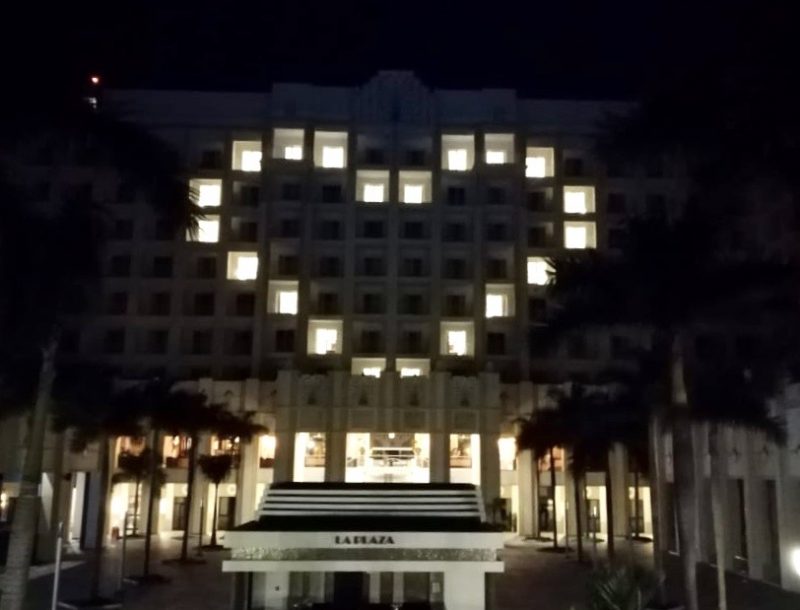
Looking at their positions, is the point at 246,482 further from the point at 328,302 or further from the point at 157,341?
the point at 328,302

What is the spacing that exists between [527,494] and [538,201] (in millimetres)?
22686

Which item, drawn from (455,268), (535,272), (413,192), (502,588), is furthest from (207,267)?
(502,588)

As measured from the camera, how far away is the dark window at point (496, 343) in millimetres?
63781

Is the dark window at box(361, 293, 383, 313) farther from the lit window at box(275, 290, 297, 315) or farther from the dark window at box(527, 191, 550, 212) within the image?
the dark window at box(527, 191, 550, 212)

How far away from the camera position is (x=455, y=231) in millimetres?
65625

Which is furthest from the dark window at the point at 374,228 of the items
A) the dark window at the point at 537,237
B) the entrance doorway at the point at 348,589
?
the entrance doorway at the point at 348,589

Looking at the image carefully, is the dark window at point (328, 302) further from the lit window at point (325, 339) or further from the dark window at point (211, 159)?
the dark window at point (211, 159)

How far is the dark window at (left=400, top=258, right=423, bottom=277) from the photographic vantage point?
64562 mm

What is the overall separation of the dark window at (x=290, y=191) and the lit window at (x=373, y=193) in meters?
5.13

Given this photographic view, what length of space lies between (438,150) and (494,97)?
6.23 metres

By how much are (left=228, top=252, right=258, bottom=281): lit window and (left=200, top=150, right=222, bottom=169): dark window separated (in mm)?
7157

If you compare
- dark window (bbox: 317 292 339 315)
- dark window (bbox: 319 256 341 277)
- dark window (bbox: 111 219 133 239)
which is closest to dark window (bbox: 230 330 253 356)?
dark window (bbox: 317 292 339 315)

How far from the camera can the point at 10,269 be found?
16172 millimetres

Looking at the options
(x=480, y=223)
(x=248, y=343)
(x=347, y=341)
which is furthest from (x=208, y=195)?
(x=480, y=223)
